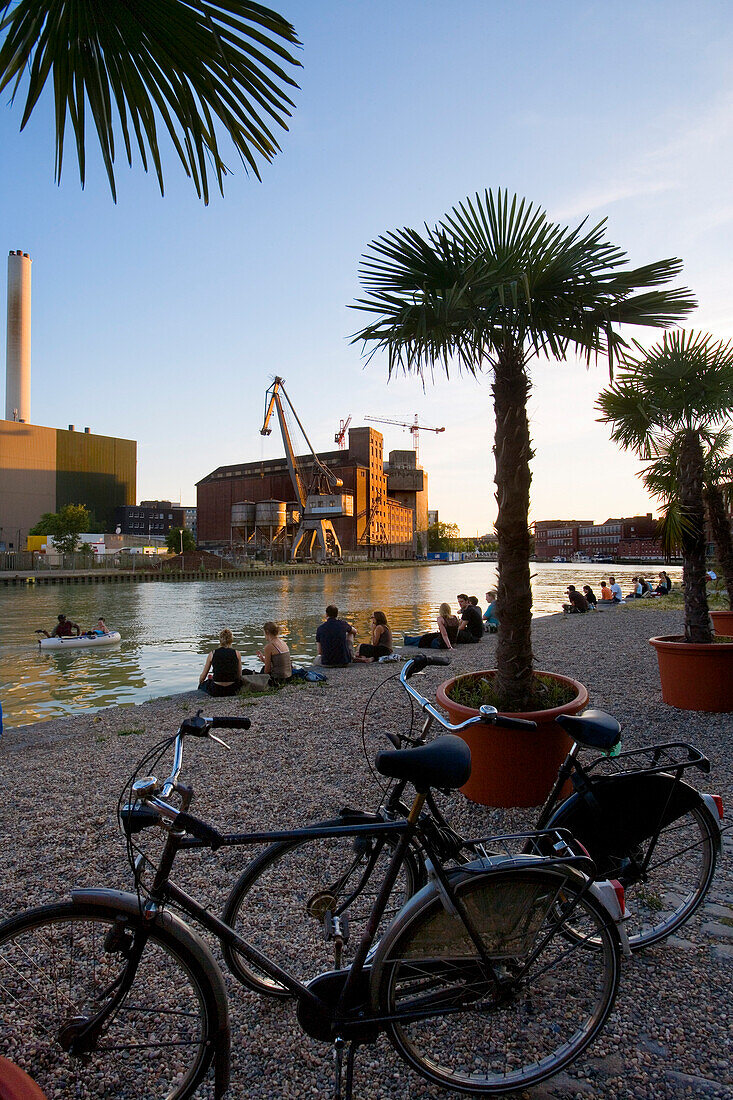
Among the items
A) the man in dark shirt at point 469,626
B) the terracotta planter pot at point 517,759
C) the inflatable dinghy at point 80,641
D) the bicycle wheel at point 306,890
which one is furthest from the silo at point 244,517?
the bicycle wheel at point 306,890

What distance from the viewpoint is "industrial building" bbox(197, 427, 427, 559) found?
10831 cm

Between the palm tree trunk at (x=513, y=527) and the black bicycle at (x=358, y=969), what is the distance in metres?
2.34

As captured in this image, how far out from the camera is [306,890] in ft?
9.62

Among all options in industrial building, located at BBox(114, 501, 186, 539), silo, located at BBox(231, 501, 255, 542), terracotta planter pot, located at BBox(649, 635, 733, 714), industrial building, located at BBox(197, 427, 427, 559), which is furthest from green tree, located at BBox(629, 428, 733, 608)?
industrial building, located at BBox(114, 501, 186, 539)

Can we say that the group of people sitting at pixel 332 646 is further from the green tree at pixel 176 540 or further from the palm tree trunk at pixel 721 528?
the green tree at pixel 176 540


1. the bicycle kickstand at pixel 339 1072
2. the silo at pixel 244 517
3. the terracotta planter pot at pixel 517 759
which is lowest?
the bicycle kickstand at pixel 339 1072

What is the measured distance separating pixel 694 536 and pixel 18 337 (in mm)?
107553

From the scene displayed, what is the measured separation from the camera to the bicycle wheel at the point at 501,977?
203 centimetres

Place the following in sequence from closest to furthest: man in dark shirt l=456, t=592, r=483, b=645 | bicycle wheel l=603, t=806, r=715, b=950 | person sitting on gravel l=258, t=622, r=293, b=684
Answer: bicycle wheel l=603, t=806, r=715, b=950, person sitting on gravel l=258, t=622, r=293, b=684, man in dark shirt l=456, t=592, r=483, b=645

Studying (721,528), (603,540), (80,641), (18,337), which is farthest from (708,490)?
(603,540)

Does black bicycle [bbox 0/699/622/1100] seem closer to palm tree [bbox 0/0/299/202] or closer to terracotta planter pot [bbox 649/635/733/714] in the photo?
palm tree [bbox 0/0/299/202]

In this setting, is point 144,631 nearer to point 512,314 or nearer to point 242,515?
point 512,314

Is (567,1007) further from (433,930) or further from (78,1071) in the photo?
(78,1071)

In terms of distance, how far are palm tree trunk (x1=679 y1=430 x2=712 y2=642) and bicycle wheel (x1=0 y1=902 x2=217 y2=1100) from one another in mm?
6294
